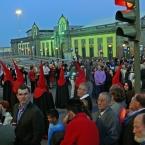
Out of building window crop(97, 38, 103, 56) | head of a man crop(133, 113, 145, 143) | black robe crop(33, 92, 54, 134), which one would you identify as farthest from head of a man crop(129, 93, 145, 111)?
building window crop(97, 38, 103, 56)

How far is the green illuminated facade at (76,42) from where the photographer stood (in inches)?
3553

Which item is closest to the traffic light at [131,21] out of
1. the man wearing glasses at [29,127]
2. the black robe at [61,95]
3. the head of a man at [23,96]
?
the head of a man at [23,96]

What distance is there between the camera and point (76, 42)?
104 m

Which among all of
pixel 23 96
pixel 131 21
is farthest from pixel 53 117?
pixel 131 21

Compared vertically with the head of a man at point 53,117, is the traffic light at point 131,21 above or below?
above

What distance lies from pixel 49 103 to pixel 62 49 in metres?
91.7

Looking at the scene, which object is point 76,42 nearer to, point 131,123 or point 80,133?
point 131,123

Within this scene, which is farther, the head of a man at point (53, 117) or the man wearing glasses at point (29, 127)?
the head of a man at point (53, 117)

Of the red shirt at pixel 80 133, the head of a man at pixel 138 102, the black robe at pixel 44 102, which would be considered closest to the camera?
the red shirt at pixel 80 133

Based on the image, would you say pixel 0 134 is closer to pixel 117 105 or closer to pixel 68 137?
pixel 68 137

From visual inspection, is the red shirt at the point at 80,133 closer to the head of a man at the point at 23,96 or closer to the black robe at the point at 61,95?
the head of a man at the point at 23,96

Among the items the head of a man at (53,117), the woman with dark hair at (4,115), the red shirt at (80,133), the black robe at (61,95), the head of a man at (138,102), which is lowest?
Answer: the black robe at (61,95)

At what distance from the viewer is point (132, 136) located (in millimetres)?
6238

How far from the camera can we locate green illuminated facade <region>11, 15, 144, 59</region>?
3553 inches
